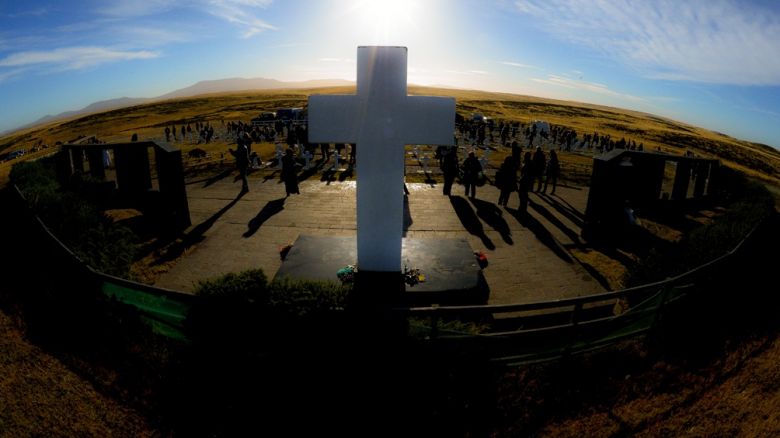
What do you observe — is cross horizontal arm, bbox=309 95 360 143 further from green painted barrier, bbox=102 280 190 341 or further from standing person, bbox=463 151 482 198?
standing person, bbox=463 151 482 198

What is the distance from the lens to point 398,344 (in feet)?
14.0

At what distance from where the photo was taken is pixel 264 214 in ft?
36.6

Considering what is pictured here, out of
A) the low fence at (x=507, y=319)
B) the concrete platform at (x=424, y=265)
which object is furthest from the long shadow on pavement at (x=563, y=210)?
the low fence at (x=507, y=319)

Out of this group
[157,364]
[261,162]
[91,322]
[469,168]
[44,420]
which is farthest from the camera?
[261,162]

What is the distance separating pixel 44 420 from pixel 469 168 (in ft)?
38.3

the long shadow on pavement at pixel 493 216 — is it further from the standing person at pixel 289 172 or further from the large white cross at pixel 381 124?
the standing person at pixel 289 172

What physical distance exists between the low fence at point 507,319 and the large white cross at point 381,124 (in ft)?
6.39

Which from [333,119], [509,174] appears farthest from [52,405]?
[509,174]

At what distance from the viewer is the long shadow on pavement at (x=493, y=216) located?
984 centimetres

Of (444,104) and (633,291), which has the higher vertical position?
(444,104)

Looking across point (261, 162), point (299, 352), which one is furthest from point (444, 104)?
point (261, 162)

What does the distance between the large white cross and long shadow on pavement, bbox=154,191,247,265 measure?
4.91 metres

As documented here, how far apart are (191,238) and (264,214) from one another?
222 centimetres

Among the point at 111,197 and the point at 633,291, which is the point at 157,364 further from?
the point at 111,197
